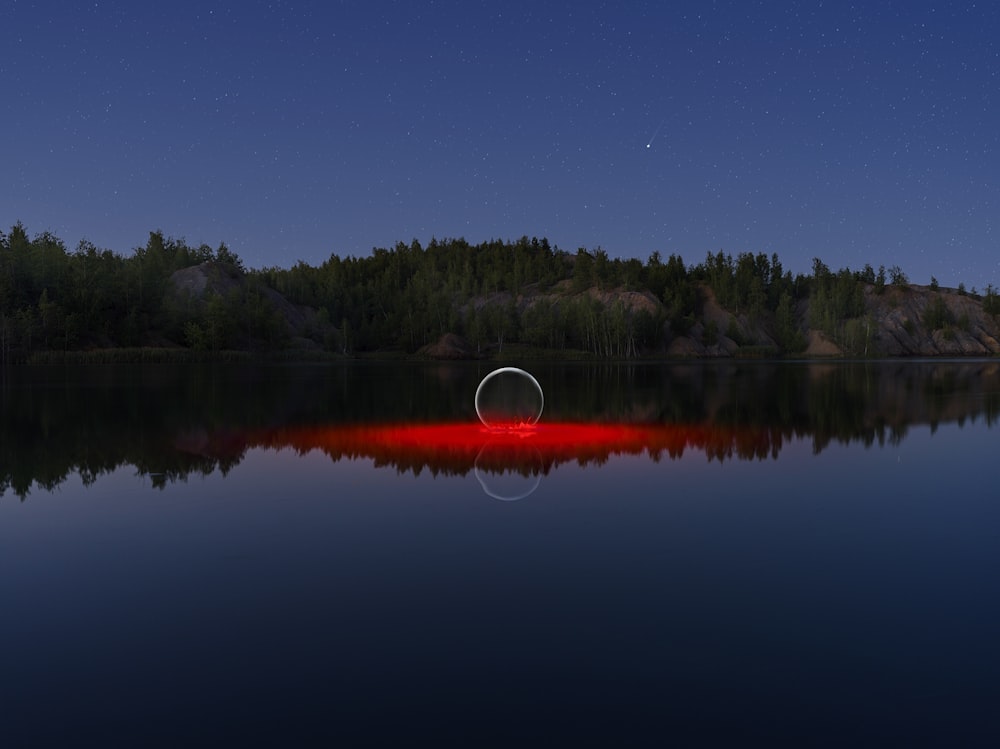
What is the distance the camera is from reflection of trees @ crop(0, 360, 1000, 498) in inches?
989

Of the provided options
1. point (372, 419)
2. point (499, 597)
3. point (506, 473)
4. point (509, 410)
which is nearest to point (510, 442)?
point (506, 473)

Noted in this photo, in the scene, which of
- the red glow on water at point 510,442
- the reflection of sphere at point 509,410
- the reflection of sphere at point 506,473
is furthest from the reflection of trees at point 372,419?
the reflection of sphere at point 509,410

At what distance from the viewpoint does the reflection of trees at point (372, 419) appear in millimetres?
25109

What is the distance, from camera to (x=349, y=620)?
10625 mm

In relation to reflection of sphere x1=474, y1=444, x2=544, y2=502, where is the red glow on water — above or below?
Result: above

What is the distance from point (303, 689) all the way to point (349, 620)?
1985mm

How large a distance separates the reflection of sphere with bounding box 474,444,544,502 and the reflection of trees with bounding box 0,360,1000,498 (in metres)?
0.38

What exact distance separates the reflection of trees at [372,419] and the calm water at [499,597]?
52cm

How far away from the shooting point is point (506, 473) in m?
22.2

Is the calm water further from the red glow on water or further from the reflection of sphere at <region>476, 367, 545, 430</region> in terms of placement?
the reflection of sphere at <region>476, 367, 545, 430</region>

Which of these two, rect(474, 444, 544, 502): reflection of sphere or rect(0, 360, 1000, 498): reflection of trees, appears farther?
rect(0, 360, 1000, 498): reflection of trees

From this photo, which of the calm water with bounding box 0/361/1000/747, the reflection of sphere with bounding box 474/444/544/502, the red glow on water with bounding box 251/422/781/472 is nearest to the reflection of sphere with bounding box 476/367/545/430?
the red glow on water with bounding box 251/422/781/472

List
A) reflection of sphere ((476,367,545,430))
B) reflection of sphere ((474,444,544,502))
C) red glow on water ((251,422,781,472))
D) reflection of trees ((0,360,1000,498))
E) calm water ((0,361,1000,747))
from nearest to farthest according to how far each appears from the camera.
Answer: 1. calm water ((0,361,1000,747))
2. reflection of sphere ((474,444,544,502))
3. red glow on water ((251,422,781,472))
4. reflection of trees ((0,360,1000,498))
5. reflection of sphere ((476,367,545,430))

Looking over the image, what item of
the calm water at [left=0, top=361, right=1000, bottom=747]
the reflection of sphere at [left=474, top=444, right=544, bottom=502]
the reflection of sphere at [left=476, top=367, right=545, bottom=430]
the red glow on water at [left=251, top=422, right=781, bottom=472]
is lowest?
the calm water at [left=0, top=361, right=1000, bottom=747]
